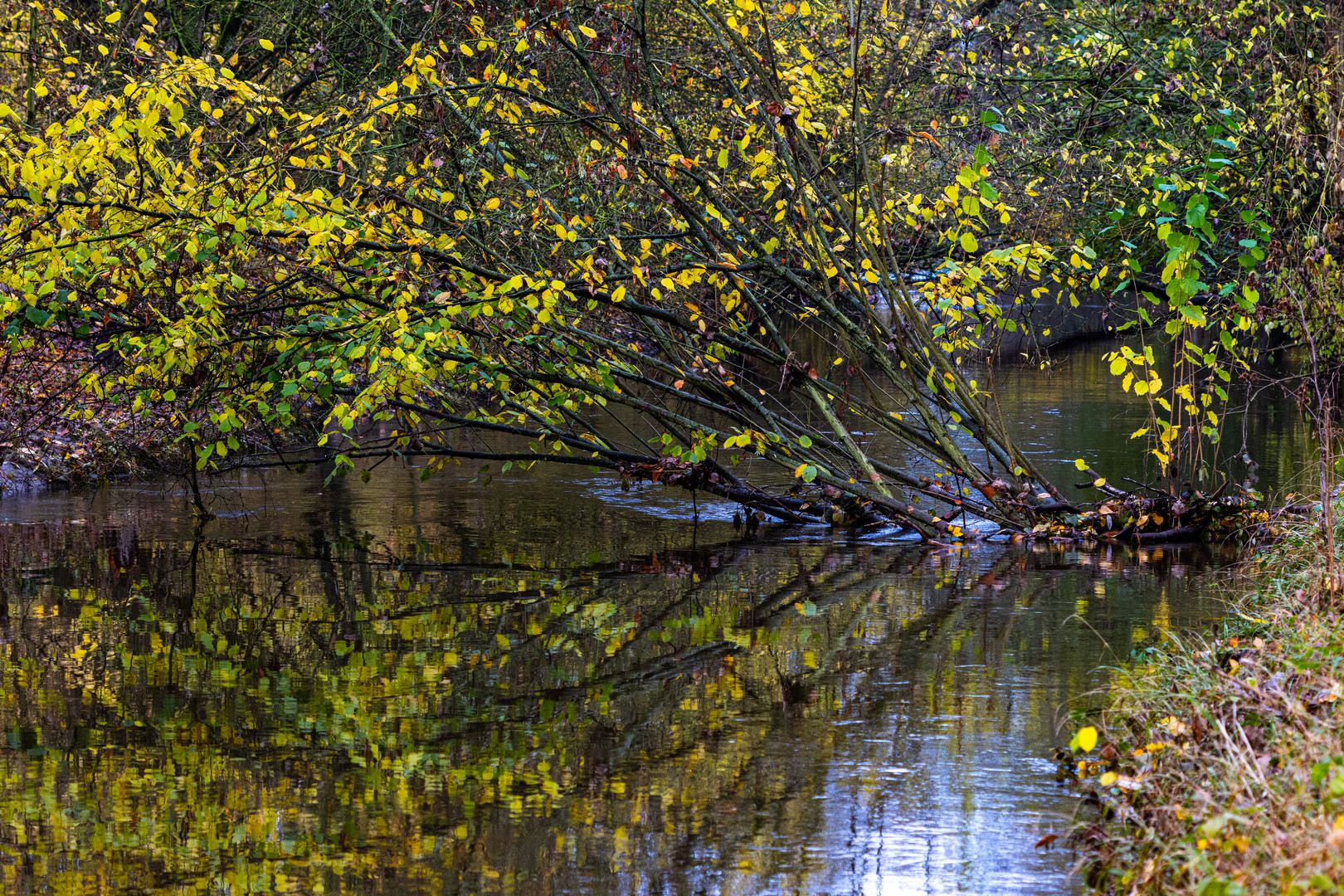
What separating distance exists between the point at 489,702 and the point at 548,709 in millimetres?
297

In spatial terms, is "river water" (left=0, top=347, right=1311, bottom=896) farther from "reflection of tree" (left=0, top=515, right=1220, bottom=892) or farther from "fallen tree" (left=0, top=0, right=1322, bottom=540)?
"fallen tree" (left=0, top=0, right=1322, bottom=540)

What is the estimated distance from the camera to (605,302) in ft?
31.3

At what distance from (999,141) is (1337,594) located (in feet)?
35.4

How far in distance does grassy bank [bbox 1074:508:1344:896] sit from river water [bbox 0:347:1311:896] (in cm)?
25

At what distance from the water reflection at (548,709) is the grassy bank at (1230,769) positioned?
0.94 ft

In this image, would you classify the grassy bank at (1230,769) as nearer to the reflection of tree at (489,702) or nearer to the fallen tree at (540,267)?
the reflection of tree at (489,702)

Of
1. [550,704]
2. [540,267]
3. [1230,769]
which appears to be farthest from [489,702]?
[540,267]

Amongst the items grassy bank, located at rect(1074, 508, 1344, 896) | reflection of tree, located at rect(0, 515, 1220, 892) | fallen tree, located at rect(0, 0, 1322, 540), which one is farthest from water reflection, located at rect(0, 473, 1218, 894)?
fallen tree, located at rect(0, 0, 1322, 540)

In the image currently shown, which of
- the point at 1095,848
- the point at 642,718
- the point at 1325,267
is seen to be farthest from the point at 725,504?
the point at 1095,848

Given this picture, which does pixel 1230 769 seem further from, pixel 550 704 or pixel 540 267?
pixel 540 267

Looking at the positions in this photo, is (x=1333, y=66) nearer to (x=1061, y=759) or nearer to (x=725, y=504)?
(x=725, y=504)

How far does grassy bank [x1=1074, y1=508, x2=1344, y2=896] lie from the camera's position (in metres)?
3.37

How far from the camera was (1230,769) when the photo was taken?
12.7 feet

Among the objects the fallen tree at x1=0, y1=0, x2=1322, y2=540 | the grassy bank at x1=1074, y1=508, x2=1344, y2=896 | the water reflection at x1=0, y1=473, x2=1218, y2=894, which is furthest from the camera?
the fallen tree at x1=0, y1=0, x2=1322, y2=540
